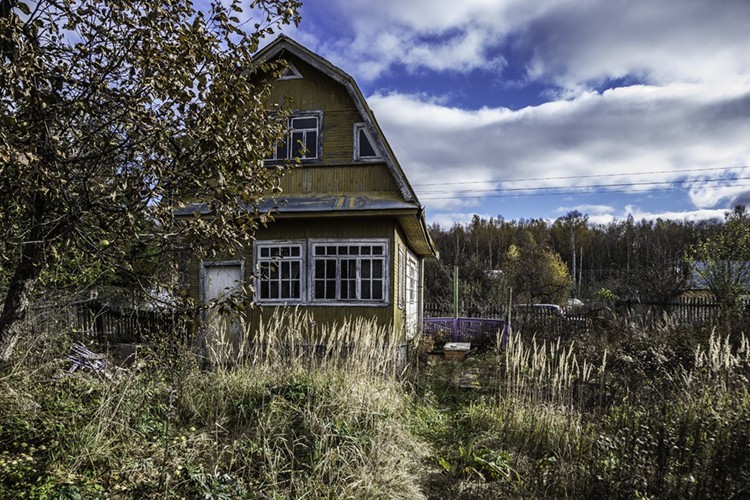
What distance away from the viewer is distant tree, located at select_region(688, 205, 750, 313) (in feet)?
49.6

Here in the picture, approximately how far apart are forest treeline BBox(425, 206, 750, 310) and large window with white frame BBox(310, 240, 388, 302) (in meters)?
11.9

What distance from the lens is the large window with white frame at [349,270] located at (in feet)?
33.5

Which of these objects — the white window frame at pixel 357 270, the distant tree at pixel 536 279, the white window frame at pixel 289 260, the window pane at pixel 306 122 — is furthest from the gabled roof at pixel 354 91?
the distant tree at pixel 536 279

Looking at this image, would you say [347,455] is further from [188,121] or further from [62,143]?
[62,143]

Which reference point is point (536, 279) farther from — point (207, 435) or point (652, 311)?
point (207, 435)

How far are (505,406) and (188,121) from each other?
4.47m

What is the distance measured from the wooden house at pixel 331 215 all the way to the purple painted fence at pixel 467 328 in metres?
5.09

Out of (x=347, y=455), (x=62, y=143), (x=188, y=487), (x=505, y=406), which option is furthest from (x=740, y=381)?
(x=62, y=143)

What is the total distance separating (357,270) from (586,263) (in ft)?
210

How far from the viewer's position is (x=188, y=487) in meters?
3.43

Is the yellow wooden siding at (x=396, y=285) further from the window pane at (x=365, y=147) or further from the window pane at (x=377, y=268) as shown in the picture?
the window pane at (x=365, y=147)

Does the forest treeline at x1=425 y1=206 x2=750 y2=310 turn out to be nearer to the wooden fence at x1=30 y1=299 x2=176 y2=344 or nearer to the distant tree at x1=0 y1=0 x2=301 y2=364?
the wooden fence at x1=30 y1=299 x2=176 y2=344

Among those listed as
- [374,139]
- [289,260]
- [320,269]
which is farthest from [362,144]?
[289,260]

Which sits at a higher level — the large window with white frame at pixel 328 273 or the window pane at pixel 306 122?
the window pane at pixel 306 122
